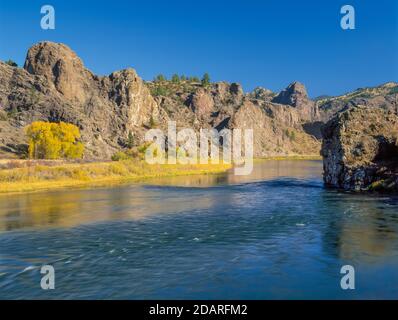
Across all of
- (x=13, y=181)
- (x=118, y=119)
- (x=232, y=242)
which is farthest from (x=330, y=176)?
(x=118, y=119)

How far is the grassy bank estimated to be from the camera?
249ft

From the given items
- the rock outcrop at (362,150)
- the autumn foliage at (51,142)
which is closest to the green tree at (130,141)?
the autumn foliage at (51,142)

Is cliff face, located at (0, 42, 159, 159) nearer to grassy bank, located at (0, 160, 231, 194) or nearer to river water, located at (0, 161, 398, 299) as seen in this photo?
grassy bank, located at (0, 160, 231, 194)

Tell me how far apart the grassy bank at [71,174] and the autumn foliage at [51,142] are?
21983 millimetres

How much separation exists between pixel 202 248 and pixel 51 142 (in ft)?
325

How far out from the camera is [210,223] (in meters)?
41.3

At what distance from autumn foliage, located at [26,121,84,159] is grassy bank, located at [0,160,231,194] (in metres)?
22.0

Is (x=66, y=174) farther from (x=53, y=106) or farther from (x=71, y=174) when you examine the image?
(x=53, y=106)

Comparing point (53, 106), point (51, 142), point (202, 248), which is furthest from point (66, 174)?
point (53, 106)

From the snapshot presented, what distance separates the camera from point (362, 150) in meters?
71.8
